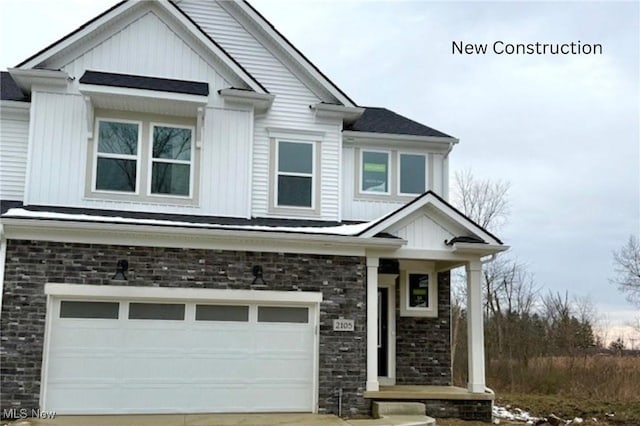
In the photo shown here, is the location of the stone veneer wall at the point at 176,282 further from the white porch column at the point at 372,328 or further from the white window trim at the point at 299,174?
the white window trim at the point at 299,174

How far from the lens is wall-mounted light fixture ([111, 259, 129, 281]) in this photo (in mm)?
10352

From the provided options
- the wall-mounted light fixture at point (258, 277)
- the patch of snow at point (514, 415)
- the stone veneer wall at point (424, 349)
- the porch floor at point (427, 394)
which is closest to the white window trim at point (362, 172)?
the stone veneer wall at point (424, 349)

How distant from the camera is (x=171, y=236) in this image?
10516 mm

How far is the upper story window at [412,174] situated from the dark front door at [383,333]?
2174 mm

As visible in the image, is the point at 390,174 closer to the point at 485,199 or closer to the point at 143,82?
the point at 143,82

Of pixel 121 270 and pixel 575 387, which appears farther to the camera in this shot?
pixel 575 387

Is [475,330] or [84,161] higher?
[84,161]

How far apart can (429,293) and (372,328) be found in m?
2.77

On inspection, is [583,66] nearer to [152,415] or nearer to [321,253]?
[321,253]

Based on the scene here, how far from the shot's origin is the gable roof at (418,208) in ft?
36.8

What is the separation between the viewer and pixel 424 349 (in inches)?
522

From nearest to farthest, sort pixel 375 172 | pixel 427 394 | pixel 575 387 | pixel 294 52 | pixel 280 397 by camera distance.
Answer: pixel 280 397
pixel 427 394
pixel 294 52
pixel 375 172
pixel 575 387

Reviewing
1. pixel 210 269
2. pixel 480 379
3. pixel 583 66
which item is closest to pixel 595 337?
pixel 583 66

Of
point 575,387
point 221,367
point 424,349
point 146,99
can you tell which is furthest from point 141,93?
point 575,387
